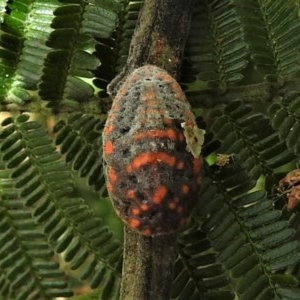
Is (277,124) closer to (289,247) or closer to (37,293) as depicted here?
(289,247)

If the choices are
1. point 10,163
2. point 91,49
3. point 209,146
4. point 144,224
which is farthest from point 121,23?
point 144,224

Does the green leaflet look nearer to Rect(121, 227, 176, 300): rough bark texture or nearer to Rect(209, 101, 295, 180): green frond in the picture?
Rect(209, 101, 295, 180): green frond

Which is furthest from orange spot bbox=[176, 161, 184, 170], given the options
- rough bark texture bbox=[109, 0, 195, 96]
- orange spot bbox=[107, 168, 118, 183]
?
rough bark texture bbox=[109, 0, 195, 96]

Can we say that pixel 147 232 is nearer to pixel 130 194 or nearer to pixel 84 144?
pixel 130 194

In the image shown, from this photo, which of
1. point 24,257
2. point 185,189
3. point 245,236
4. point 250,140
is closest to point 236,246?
point 245,236

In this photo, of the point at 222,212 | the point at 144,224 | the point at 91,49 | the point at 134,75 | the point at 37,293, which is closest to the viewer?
the point at 144,224

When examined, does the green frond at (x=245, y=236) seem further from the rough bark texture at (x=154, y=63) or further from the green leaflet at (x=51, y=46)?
the green leaflet at (x=51, y=46)
